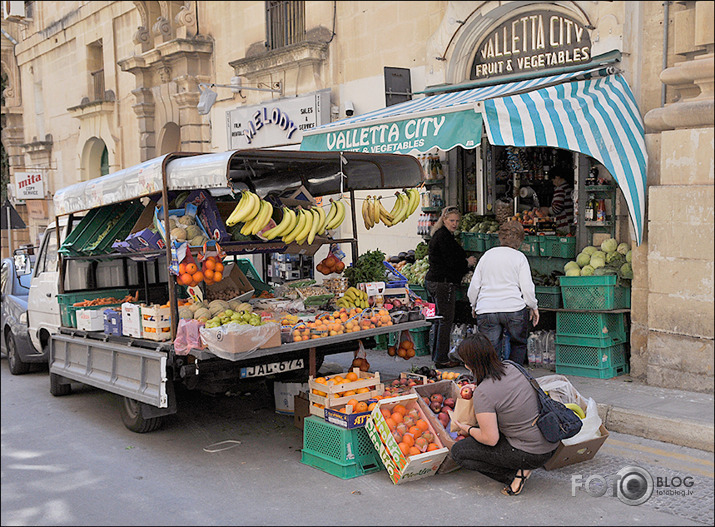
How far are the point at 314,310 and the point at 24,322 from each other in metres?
4.73

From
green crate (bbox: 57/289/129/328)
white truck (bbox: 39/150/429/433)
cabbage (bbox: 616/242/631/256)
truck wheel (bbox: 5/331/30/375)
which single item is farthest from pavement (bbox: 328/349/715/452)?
truck wheel (bbox: 5/331/30/375)

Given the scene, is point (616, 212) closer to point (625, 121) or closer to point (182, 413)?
point (625, 121)

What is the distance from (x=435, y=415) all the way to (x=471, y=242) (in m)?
4.19

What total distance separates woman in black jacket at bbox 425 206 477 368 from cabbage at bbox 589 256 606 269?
4.83 ft

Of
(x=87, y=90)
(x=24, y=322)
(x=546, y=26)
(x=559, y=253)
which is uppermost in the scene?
(x=87, y=90)

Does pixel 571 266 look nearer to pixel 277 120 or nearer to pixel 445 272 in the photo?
pixel 445 272

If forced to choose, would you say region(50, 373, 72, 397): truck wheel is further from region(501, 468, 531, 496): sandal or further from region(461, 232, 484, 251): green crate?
region(501, 468, 531, 496): sandal

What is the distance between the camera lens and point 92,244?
799 cm

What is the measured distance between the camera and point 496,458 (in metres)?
4.84

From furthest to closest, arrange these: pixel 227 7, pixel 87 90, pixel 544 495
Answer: pixel 87 90 < pixel 227 7 < pixel 544 495

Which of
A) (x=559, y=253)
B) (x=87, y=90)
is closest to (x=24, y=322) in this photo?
(x=559, y=253)

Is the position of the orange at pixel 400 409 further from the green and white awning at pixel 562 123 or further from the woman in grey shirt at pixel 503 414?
the green and white awning at pixel 562 123

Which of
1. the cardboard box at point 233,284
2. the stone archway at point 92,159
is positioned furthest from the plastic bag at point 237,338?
the stone archway at point 92,159

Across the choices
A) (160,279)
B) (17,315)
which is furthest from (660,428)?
(17,315)
